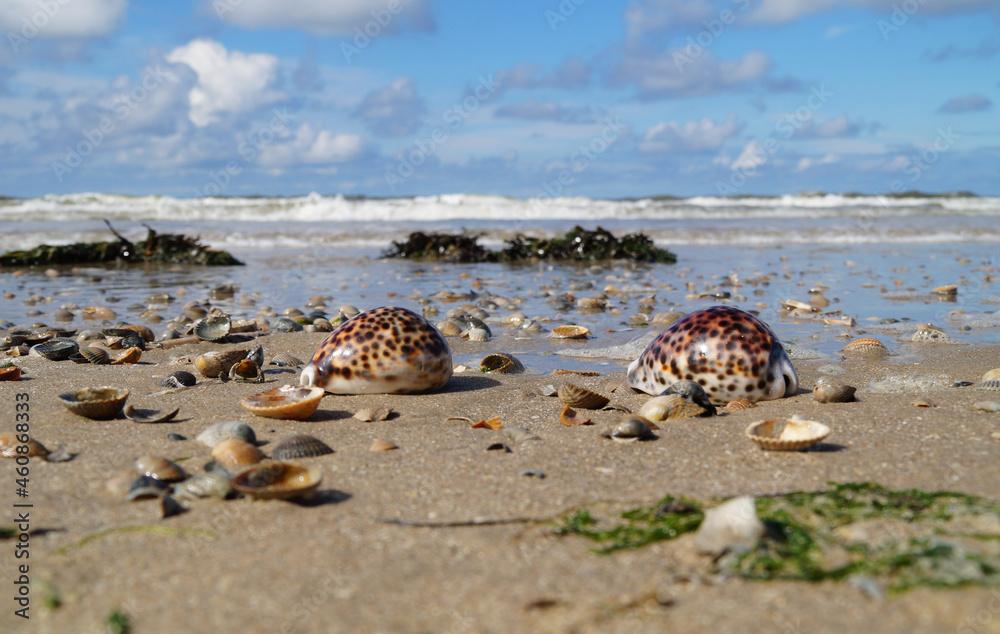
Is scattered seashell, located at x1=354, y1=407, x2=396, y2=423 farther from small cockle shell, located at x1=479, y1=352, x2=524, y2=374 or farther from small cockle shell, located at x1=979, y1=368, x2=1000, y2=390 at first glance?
small cockle shell, located at x1=979, y1=368, x2=1000, y2=390

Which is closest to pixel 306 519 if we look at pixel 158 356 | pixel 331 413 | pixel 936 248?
pixel 331 413

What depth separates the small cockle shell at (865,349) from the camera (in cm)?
627

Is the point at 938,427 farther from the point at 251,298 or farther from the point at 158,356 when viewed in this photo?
the point at 251,298

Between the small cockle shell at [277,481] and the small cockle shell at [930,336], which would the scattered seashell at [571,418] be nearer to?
the small cockle shell at [277,481]

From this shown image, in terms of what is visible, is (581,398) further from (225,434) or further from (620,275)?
(620,275)

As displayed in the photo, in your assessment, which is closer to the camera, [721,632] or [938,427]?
[721,632]

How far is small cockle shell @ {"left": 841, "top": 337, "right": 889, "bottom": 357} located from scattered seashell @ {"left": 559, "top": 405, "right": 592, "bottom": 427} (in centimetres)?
295

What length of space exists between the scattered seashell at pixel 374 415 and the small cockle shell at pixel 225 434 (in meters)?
0.63

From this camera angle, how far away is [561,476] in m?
3.16

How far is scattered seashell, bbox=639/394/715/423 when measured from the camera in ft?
13.4

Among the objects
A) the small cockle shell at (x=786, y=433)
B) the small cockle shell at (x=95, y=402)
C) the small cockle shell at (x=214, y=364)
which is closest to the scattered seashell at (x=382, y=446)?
the small cockle shell at (x=95, y=402)

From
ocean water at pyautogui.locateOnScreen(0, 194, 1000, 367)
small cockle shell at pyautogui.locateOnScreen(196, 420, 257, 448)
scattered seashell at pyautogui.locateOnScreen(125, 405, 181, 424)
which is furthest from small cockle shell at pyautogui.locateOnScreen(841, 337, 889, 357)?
scattered seashell at pyautogui.locateOnScreen(125, 405, 181, 424)

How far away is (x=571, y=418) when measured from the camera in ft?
13.6

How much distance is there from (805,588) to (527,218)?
101 feet
